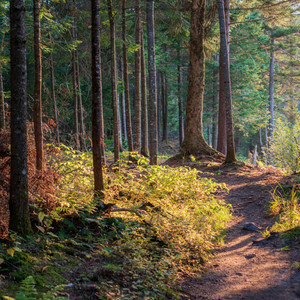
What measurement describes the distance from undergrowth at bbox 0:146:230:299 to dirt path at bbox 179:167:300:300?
307mm

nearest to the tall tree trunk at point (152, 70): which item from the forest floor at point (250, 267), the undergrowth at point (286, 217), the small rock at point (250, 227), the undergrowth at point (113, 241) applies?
the undergrowth at point (113, 241)

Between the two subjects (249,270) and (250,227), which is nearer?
(249,270)

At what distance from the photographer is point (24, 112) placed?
3.93 m

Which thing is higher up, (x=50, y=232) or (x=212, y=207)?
(x=50, y=232)

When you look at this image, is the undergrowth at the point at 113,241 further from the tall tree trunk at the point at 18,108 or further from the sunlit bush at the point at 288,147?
the sunlit bush at the point at 288,147

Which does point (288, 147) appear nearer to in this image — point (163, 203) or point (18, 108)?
point (163, 203)

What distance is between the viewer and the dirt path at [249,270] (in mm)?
4082

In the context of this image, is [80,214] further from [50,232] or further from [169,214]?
[169,214]

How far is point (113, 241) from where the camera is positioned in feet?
16.5

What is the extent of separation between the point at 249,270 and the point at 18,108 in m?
4.34

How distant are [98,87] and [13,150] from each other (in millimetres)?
2441

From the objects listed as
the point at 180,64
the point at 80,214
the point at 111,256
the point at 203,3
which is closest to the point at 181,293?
the point at 111,256

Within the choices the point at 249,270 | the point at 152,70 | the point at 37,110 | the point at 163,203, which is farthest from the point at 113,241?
the point at 152,70

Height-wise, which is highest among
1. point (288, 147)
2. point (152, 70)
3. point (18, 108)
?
point (152, 70)
